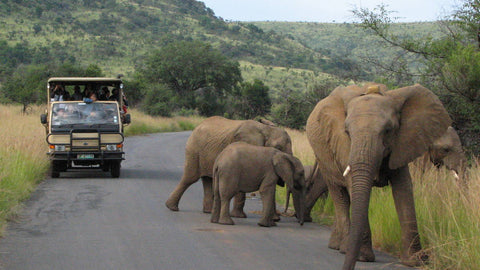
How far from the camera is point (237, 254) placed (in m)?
8.03

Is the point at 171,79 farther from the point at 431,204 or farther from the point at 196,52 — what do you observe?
the point at 431,204

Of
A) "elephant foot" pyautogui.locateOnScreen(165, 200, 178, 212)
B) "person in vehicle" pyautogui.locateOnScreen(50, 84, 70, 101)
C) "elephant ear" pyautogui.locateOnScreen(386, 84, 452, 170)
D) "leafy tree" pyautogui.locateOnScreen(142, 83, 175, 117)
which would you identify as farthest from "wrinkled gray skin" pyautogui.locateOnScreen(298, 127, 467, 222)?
"leafy tree" pyautogui.locateOnScreen(142, 83, 175, 117)

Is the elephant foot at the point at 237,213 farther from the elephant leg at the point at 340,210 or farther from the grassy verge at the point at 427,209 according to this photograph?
the elephant leg at the point at 340,210

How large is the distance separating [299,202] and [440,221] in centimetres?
296

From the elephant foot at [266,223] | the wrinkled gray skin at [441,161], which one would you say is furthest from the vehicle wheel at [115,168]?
the elephant foot at [266,223]

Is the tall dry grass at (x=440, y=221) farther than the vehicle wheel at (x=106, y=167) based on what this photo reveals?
No

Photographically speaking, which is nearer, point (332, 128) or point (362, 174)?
point (362, 174)

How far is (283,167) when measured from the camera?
10.7 m

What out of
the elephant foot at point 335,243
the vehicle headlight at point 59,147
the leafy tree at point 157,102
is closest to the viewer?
the elephant foot at point 335,243

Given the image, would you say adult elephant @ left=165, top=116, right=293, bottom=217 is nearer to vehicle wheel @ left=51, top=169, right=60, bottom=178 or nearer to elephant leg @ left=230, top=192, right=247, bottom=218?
elephant leg @ left=230, top=192, right=247, bottom=218

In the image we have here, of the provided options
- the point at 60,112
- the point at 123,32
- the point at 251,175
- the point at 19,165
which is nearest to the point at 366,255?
the point at 251,175

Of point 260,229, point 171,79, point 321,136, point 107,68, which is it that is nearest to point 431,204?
point 321,136

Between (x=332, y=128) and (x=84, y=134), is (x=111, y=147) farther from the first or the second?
(x=332, y=128)

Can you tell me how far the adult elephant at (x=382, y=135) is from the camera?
7094 mm
